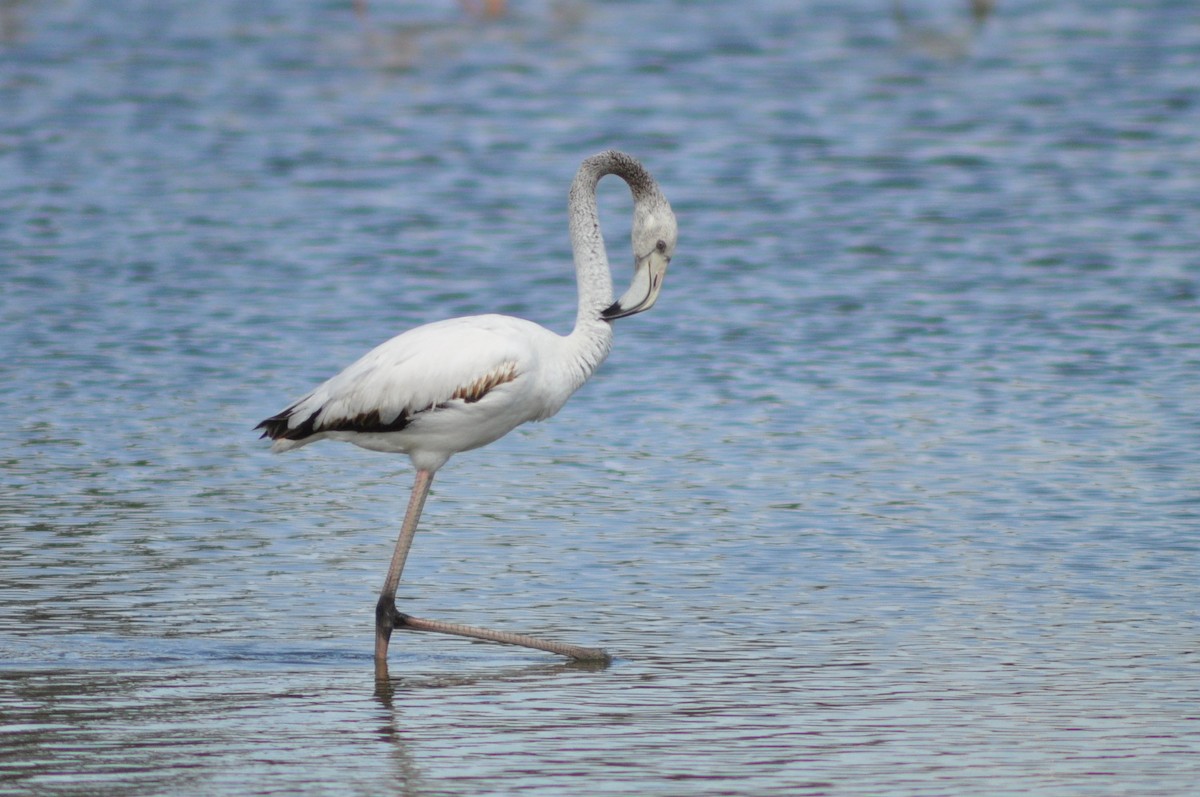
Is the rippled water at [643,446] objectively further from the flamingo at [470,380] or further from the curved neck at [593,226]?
the curved neck at [593,226]

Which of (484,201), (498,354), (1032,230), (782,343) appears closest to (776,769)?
(498,354)

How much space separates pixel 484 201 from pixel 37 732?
11.8 m

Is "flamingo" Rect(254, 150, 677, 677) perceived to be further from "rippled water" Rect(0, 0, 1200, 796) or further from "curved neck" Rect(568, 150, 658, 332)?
"rippled water" Rect(0, 0, 1200, 796)

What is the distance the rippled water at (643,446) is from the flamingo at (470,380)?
0.61 m

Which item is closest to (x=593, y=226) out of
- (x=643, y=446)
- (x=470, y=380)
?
(x=470, y=380)

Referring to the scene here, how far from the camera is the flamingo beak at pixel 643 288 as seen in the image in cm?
788

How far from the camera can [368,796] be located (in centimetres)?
579

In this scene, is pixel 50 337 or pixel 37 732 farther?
pixel 50 337

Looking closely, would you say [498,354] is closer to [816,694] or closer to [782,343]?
[816,694]

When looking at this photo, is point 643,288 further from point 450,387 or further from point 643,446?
point 643,446

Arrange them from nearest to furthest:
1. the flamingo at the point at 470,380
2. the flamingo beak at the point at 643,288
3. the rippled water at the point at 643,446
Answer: the rippled water at the point at 643,446 < the flamingo at the point at 470,380 < the flamingo beak at the point at 643,288

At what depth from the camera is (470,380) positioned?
759 centimetres

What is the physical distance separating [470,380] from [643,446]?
310cm

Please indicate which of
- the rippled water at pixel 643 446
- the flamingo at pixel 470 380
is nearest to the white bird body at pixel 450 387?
the flamingo at pixel 470 380
